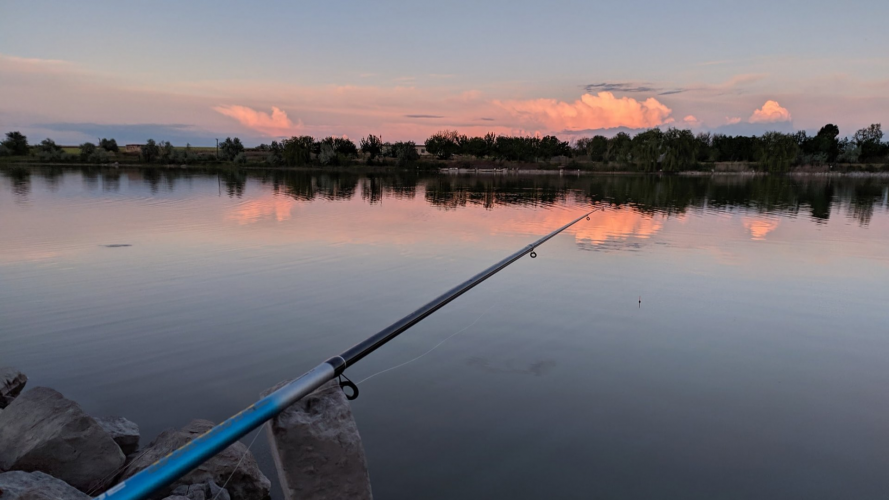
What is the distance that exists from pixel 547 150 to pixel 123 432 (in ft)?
466

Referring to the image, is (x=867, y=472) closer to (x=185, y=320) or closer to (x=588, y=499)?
(x=588, y=499)

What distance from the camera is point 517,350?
758cm

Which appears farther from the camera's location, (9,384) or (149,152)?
(149,152)

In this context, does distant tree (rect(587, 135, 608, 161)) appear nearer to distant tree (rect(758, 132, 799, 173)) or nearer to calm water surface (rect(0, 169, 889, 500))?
distant tree (rect(758, 132, 799, 173))

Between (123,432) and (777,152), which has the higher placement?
(777,152)

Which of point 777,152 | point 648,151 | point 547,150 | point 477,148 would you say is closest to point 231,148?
point 477,148

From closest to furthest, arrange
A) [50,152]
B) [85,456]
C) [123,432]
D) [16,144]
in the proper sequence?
1. [85,456]
2. [123,432]
3. [50,152]
4. [16,144]

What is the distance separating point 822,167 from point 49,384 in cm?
13397

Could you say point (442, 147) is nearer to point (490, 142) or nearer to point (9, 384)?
Result: point (490, 142)

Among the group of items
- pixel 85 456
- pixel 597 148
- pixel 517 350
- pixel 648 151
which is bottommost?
pixel 517 350

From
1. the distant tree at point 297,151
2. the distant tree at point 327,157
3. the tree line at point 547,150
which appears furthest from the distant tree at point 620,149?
the distant tree at point 297,151

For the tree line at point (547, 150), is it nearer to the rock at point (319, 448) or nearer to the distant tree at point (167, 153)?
the distant tree at point (167, 153)

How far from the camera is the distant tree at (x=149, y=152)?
111 meters

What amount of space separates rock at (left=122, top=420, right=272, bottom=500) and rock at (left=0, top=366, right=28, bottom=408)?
7.12 feet
